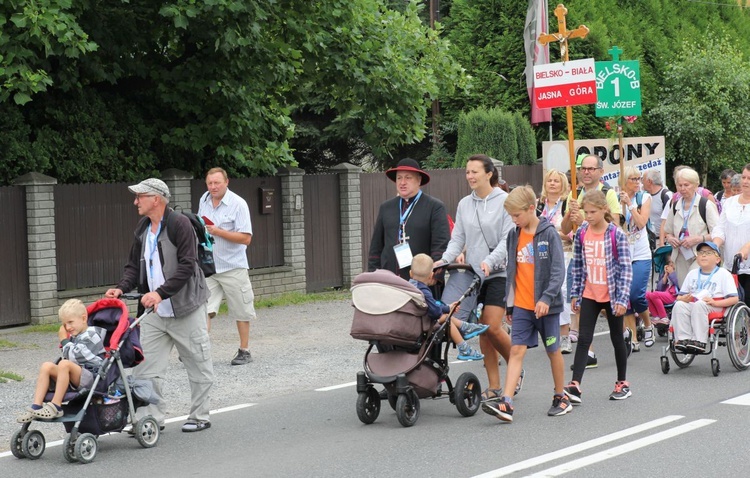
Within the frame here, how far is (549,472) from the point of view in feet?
23.2

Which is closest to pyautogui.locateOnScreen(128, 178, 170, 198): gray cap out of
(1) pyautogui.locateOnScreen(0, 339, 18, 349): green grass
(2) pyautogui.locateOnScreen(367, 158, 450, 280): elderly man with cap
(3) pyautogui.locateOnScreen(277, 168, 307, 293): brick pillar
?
(2) pyautogui.locateOnScreen(367, 158, 450, 280): elderly man with cap

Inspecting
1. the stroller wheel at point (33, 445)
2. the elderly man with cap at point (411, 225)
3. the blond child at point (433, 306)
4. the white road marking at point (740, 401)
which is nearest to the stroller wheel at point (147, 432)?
the stroller wheel at point (33, 445)

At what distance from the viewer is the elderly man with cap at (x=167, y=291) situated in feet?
27.4

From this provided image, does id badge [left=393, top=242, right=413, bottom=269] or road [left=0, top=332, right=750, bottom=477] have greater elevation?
id badge [left=393, top=242, right=413, bottom=269]

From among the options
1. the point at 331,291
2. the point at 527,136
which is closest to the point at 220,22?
the point at 331,291

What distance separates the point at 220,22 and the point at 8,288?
4378 millimetres

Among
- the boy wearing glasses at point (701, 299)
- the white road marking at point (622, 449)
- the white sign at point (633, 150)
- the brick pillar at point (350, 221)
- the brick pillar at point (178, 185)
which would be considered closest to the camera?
the white road marking at point (622, 449)

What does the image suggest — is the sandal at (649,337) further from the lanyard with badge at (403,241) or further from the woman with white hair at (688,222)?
the lanyard with badge at (403,241)

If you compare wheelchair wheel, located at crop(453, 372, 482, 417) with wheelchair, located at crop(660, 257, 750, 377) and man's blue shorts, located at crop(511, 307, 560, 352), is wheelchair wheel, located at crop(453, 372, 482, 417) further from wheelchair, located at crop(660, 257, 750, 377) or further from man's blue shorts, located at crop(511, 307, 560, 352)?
wheelchair, located at crop(660, 257, 750, 377)

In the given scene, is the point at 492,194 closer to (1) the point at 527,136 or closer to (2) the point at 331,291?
(2) the point at 331,291

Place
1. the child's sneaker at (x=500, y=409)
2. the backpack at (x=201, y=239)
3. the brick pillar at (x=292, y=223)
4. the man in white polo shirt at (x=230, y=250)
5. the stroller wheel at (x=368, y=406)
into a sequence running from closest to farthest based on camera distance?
the child's sneaker at (x=500, y=409) < the stroller wheel at (x=368, y=406) < the backpack at (x=201, y=239) < the man in white polo shirt at (x=230, y=250) < the brick pillar at (x=292, y=223)

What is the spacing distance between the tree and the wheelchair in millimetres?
22491

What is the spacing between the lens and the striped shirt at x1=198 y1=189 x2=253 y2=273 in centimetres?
1175

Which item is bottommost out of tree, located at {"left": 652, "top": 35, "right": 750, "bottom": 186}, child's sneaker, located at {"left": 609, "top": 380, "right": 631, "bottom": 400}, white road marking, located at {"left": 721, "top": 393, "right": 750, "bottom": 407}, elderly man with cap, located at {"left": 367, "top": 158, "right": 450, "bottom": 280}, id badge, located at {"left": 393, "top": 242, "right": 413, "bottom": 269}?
white road marking, located at {"left": 721, "top": 393, "right": 750, "bottom": 407}
